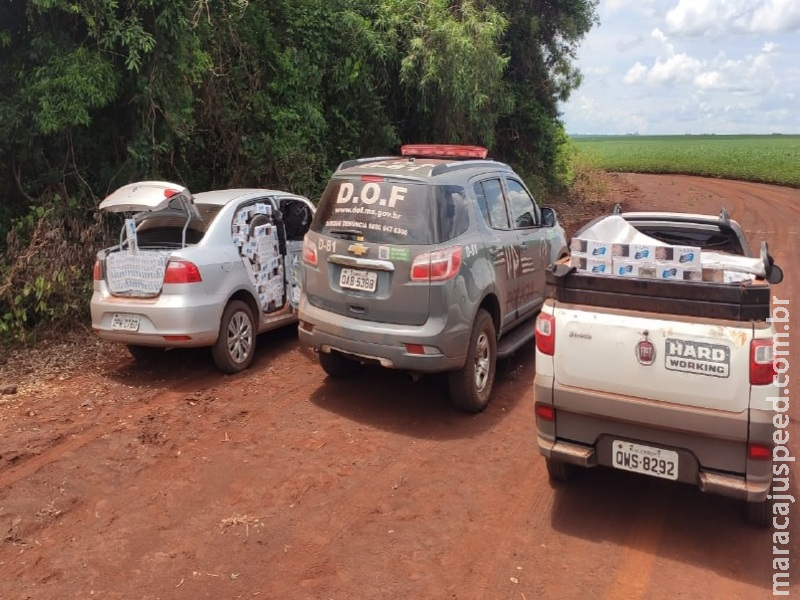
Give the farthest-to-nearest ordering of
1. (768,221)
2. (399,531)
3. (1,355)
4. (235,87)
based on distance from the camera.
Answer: (768,221), (235,87), (1,355), (399,531)

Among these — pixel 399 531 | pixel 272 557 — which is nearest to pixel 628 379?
pixel 399 531

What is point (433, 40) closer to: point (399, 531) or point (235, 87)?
point (235, 87)

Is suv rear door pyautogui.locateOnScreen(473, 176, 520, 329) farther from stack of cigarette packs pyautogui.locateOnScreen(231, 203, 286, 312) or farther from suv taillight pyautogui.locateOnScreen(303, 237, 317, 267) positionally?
stack of cigarette packs pyautogui.locateOnScreen(231, 203, 286, 312)

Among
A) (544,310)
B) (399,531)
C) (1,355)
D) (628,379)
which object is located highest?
(544,310)

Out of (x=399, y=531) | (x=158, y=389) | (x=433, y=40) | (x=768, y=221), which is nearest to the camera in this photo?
(x=399, y=531)

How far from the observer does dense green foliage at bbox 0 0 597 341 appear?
24.1 feet

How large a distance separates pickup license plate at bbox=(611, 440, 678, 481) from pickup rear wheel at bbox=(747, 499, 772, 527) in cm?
64

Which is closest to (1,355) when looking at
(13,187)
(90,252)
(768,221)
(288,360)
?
(90,252)

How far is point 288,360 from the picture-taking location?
720 centimetres

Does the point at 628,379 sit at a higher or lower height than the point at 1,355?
higher

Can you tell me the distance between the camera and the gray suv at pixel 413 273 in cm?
544

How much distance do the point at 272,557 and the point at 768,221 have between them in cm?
1845

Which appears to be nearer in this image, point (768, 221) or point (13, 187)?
A: point (13, 187)

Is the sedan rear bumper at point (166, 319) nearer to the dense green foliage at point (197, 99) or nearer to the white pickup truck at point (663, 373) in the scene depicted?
the dense green foliage at point (197, 99)
